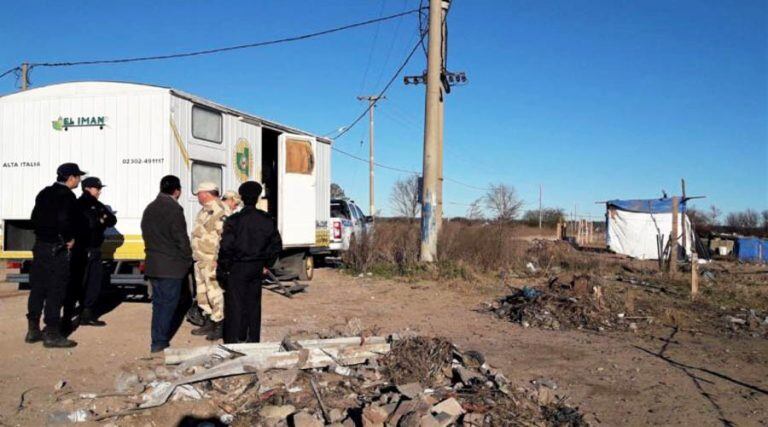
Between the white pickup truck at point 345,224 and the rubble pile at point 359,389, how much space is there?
962 cm

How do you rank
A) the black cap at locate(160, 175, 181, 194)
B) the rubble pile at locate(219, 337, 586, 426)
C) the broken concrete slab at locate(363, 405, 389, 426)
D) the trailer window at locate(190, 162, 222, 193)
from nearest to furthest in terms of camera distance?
the broken concrete slab at locate(363, 405, 389, 426)
the rubble pile at locate(219, 337, 586, 426)
the black cap at locate(160, 175, 181, 194)
the trailer window at locate(190, 162, 222, 193)

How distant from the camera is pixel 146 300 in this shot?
384 inches

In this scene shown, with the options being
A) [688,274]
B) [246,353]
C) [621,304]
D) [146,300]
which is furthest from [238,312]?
[688,274]

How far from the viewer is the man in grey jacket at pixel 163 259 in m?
6.18

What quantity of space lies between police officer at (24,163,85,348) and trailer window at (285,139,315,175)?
229 inches

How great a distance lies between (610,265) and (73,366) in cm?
1551

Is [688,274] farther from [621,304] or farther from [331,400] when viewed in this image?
[331,400]

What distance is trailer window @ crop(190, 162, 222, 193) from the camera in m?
9.23

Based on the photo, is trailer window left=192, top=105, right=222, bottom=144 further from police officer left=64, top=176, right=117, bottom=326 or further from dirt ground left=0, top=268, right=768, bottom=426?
dirt ground left=0, top=268, right=768, bottom=426

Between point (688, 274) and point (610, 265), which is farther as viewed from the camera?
point (610, 265)

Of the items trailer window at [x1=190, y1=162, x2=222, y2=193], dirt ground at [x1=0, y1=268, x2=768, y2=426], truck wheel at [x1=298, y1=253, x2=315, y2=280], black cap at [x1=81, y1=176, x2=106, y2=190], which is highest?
trailer window at [x1=190, y1=162, x2=222, y2=193]

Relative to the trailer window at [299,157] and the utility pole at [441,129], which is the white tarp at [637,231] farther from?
the trailer window at [299,157]

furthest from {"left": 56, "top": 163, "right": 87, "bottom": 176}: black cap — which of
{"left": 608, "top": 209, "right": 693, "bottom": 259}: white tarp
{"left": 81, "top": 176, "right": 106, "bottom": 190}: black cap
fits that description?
{"left": 608, "top": 209, "right": 693, "bottom": 259}: white tarp

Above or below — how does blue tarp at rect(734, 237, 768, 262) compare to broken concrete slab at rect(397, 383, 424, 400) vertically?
above
